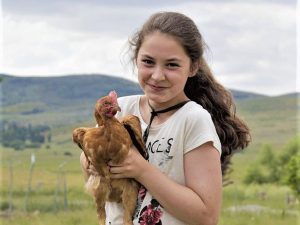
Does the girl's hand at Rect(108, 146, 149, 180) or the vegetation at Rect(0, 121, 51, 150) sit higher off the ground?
the girl's hand at Rect(108, 146, 149, 180)

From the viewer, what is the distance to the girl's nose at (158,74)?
323 cm

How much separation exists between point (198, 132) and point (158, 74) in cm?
32

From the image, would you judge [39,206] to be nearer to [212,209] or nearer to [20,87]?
[212,209]

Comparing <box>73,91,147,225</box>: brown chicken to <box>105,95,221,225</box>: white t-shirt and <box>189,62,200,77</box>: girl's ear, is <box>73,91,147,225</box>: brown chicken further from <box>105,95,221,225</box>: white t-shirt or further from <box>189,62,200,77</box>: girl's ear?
<box>189,62,200,77</box>: girl's ear

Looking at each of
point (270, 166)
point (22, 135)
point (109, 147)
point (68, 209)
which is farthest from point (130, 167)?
point (22, 135)

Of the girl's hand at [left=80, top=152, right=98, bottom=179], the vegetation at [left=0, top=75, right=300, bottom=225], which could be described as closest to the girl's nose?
the girl's hand at [left=80, top=152, right=98, bottom=179]

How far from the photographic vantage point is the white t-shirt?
328 cm

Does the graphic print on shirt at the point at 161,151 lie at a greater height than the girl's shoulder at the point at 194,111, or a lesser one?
lesser

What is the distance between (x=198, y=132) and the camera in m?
3.27

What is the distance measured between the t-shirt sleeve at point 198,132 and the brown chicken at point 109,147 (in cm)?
21

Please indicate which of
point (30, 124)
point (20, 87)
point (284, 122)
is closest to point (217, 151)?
point (30, 124)

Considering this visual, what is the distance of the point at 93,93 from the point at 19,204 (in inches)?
2674

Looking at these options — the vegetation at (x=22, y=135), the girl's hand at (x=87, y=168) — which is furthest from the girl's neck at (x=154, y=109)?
the vegetation at (x=22, y=135)

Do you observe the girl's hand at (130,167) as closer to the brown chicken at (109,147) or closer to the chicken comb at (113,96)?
the brown chicken at (109,147)
